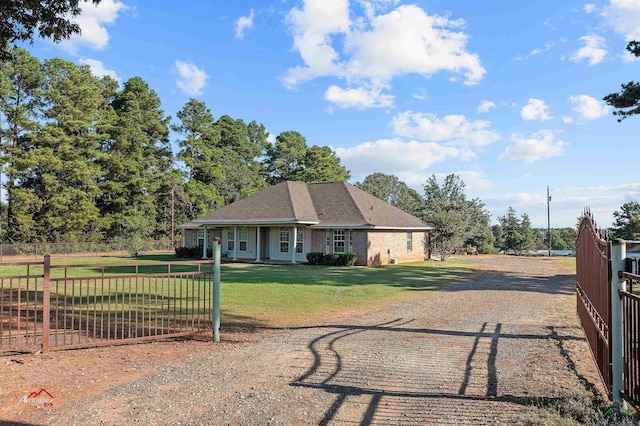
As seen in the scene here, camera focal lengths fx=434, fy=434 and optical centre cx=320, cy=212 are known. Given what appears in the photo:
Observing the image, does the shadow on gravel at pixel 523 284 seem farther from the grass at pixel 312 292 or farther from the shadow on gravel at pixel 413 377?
the shadow on gravel at pixel 413 377

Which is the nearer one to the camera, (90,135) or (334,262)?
(334,262)

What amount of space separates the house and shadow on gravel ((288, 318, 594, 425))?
18853mm

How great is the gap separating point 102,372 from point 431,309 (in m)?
7.96

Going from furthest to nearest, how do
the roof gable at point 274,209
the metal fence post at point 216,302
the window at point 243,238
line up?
the window at point 243,238 → the roof gable at point 274,209 → the metal fence post at point 216,302

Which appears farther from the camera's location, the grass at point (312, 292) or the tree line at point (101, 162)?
the tree line at point (101, 162)

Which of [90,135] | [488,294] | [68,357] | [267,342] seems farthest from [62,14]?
[90,135]

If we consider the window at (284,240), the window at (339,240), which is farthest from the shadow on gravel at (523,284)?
the window at (284,240)

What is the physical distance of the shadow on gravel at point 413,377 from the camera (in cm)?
450

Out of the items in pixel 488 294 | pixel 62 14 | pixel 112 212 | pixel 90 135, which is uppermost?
pixel 90 135

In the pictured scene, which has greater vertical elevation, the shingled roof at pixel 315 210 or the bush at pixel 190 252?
the shingled roof at pixel 315 210

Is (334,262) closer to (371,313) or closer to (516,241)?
(371,313)

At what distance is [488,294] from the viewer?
1439 cm

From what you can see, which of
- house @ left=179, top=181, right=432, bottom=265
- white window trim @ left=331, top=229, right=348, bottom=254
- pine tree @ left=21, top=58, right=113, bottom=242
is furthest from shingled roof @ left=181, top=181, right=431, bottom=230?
pine tree @ left=21, top=58, right=113, bottom=242

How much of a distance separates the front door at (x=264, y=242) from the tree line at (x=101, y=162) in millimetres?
20448
